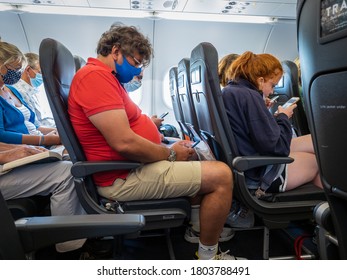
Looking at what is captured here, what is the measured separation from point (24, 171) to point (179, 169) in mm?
820

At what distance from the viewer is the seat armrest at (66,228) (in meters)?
0.75

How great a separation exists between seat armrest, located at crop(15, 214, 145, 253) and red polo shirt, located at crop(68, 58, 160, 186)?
0.59m

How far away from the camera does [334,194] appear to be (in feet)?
2.44

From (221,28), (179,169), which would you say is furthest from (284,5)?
(179,169)

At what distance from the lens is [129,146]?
1308 millimetres

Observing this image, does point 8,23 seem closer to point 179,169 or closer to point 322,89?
point 179,169

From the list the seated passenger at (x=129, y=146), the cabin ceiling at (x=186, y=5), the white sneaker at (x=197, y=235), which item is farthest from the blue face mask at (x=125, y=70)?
the cabin ceiling at (x=186, y=5)

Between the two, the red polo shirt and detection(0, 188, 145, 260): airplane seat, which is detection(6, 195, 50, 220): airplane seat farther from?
detection(0, 188, 145, 260): airplane seat

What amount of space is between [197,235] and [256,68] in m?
1.24

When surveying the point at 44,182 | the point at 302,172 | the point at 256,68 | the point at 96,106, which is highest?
the point at 256,68

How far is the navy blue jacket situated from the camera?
1448 millimetres

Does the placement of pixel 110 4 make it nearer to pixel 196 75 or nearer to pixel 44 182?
pixel 196 75

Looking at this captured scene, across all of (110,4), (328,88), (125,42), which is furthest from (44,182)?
(110,4)

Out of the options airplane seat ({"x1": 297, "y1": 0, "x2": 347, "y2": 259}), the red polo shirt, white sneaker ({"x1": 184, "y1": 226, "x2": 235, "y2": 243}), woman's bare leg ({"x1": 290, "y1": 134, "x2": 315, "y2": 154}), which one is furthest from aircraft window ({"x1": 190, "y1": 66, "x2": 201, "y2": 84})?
white sneaker ({"x1": 184, "y1": 226, "x2": 235, "y2": 243})
